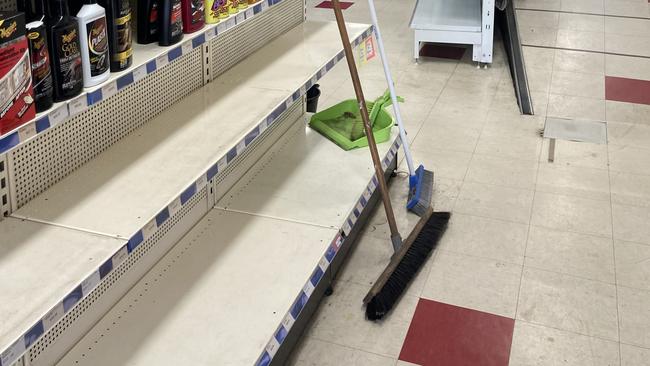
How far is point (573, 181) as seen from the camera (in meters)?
4.07

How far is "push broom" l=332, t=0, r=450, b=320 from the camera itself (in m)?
2.94

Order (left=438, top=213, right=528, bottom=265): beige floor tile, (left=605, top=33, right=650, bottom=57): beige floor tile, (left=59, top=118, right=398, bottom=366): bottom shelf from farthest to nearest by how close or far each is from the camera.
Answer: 1. (left=605, top=33, right=650, bottom=57): beige floor tile
2. (left=438, top=213, right=528, bottom=265): beige floor tile
3. (left=59, top=118, right=398, bottom=366): bottom shelf

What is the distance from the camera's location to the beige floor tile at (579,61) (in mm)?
5957

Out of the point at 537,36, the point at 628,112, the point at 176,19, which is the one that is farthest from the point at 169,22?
the point at 537,36

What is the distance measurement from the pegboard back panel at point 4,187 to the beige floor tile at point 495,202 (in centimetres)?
232

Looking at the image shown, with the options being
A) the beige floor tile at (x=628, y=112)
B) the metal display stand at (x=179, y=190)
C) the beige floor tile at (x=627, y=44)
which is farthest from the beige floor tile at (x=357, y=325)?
the beige floor tile at (x=627, y=44)

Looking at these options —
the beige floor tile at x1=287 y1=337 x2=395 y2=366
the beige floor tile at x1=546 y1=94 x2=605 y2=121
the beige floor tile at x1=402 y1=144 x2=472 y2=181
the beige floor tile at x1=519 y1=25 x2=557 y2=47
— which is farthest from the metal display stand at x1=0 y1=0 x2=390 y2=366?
the beige floor tile at x1=519 y1=25 x2=557 y2=47

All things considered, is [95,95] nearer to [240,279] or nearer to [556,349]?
[240,279]

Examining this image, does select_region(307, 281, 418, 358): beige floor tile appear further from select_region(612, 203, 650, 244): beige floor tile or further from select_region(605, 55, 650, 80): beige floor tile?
select_region(605, 55, 650, 80): beige floor tile

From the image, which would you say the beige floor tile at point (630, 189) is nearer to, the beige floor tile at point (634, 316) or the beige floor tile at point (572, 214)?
the beige floor tile at point (572, 214)

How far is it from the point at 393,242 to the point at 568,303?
0.75 m

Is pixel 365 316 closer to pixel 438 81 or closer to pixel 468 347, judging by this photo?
pixel 468 347

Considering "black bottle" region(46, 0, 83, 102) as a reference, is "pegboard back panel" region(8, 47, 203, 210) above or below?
below

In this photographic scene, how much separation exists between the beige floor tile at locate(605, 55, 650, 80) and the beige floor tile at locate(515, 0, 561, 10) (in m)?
1.85
